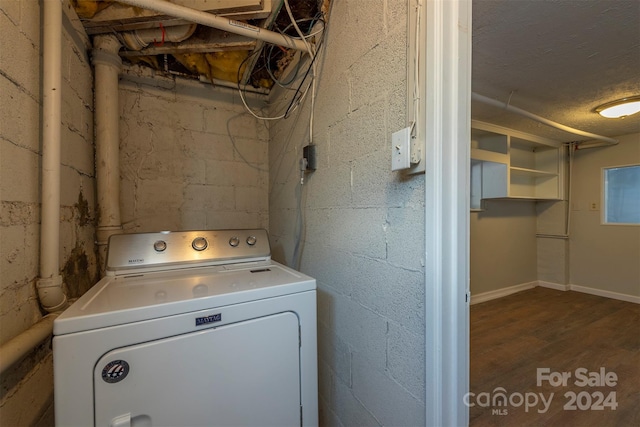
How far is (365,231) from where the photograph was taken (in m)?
1.01

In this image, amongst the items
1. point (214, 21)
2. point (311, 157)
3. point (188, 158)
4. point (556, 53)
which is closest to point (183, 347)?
point (311, 157)

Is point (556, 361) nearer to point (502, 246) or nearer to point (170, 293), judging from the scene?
point (502, 246)

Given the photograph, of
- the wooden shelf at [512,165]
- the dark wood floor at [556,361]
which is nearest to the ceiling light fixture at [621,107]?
the wooden shelf at [512,165]

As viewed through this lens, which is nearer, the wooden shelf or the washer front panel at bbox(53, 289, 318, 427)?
the washer front panel at bbox(53, 289, 318, 427)

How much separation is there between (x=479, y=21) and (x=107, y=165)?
7.24 ft

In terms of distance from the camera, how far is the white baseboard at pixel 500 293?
3387mm

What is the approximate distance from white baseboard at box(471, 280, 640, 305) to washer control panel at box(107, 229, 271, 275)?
10.6ft

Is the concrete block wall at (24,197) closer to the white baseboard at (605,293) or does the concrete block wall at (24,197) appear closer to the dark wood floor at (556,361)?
the dark wood floor at (556,361)

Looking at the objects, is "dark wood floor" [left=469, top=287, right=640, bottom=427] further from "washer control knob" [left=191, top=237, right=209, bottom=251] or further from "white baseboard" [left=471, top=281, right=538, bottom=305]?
"washer control knob" [left=191, top=237, right=209, bottom=251]

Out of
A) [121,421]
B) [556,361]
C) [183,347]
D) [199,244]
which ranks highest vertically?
[199,244]

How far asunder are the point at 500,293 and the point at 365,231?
3.69 metres

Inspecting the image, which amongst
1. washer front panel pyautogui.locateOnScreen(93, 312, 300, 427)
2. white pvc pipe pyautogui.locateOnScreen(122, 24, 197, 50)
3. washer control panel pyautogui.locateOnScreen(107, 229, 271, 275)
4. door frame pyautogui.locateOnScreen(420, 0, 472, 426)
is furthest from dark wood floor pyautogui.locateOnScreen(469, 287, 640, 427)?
white pvc pipe pyautogui.locateOnScreen(122, 24, 197, 50)

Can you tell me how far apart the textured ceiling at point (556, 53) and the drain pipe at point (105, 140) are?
200cm

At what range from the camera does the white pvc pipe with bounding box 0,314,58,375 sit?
702 millimetres
